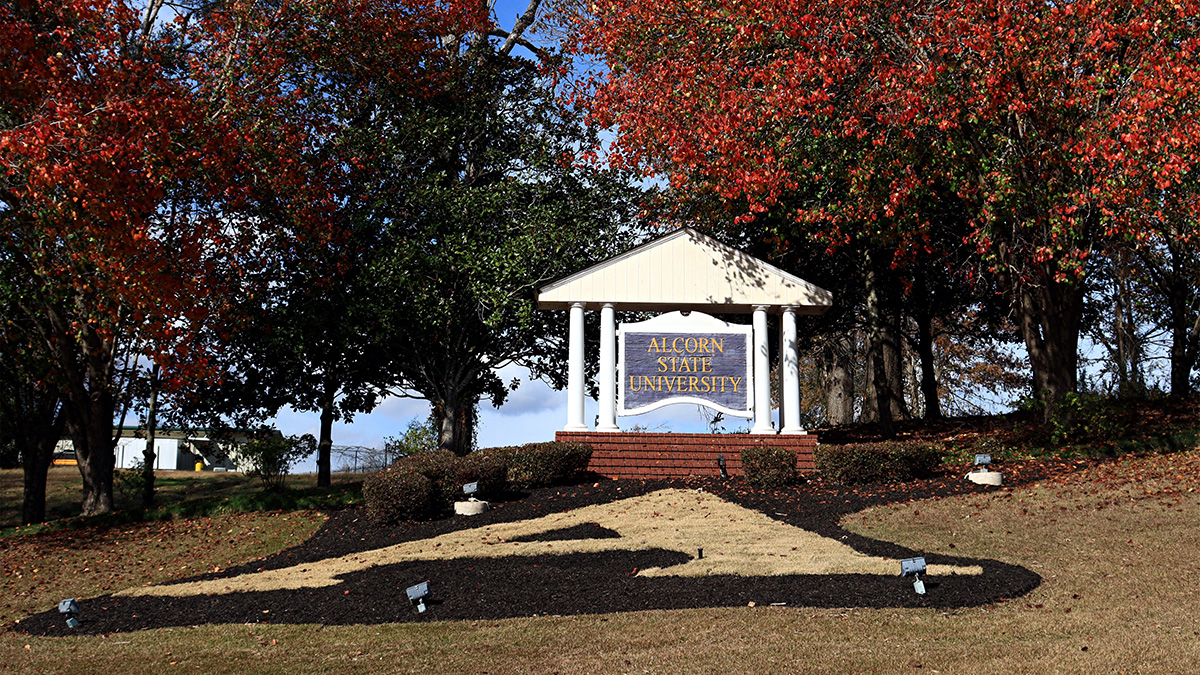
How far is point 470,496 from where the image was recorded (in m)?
16.3

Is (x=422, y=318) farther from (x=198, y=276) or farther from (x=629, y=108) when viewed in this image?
(x=629, y=108)

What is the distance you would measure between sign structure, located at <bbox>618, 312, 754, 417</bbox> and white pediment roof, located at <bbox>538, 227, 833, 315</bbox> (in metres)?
0.78

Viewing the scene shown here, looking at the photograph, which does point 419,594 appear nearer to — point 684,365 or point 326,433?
point 684,365

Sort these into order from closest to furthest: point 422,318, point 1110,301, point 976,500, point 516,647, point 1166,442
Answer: point 516,647, point 976,500, point 1166,442, point 422,318, point 1110,301

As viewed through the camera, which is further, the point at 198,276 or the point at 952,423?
the point at 952,423

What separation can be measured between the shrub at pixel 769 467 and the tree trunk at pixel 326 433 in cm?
1223

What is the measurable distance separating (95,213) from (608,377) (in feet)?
33.2

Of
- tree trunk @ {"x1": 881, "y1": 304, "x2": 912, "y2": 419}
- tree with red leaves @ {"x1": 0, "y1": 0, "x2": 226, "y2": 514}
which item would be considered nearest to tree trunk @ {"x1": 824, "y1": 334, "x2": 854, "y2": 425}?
tree trunk @ {"x1": 881, "y1": 304, "x2": 912, "y2": 419}

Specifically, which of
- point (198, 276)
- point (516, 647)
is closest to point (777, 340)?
point (198, 276)

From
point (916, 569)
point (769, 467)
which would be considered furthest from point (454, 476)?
point (916, 569)

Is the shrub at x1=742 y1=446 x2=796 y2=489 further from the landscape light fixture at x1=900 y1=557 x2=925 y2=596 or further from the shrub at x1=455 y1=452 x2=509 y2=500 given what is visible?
the landscape light fixture at x1=900 y1=557 x2=925 y2=596

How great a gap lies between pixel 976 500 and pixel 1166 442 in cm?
628

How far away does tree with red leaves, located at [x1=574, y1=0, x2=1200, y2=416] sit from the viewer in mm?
16156

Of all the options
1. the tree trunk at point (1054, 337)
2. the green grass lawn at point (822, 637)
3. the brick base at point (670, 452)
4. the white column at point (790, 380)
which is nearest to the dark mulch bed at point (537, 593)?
the green grass lawn at point (822, 637)
